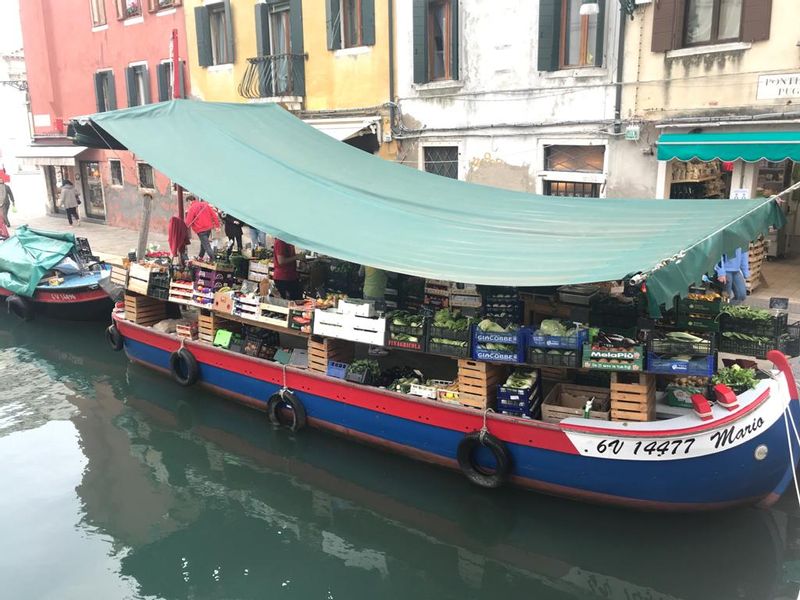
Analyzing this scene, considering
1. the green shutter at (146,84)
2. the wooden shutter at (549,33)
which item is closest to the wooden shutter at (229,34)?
the green shutter at (146,84)

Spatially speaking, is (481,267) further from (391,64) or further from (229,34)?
(229,34)

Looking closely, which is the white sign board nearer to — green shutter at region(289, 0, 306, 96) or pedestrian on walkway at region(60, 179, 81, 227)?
green shutter at region(289, 0, 306, 96)

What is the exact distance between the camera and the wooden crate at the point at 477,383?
684cm

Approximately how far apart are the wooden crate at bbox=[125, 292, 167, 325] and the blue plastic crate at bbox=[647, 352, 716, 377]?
24.5 feet

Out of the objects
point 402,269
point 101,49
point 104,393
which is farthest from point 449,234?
point 101,49

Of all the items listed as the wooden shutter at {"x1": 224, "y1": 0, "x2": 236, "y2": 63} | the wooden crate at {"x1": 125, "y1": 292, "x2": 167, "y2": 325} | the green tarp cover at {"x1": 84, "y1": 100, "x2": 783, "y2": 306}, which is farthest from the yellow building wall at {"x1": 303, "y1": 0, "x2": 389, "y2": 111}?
the wooden crate at {"x1": 125, "y1": 292, "x2": 167, "y2": 325}

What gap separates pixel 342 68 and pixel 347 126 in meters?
1.33

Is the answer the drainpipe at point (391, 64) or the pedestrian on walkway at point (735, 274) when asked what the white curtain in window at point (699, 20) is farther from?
the drainpipe at point (391, 64)

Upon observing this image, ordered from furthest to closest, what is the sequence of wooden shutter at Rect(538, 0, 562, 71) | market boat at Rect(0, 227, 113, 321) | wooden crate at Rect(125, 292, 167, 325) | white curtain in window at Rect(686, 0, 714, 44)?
market boat at Rect(0, 227, 113, 321)
wooden shutter at Rect(538, 0, 562, 71)
white curtain in window at Rect(686, 0, 714, 44)
wooden crate at Rect(125, 292, 167, 325)

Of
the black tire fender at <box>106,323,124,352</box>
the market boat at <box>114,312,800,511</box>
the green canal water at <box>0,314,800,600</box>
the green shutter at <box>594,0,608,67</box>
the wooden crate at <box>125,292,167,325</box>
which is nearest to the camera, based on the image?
the green canal water at <box>0,314,800,600</box>

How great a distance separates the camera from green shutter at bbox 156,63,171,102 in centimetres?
2011

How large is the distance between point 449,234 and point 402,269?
116 centimetres

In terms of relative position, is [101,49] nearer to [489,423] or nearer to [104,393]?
[104,393]

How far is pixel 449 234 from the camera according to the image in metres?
7.54
